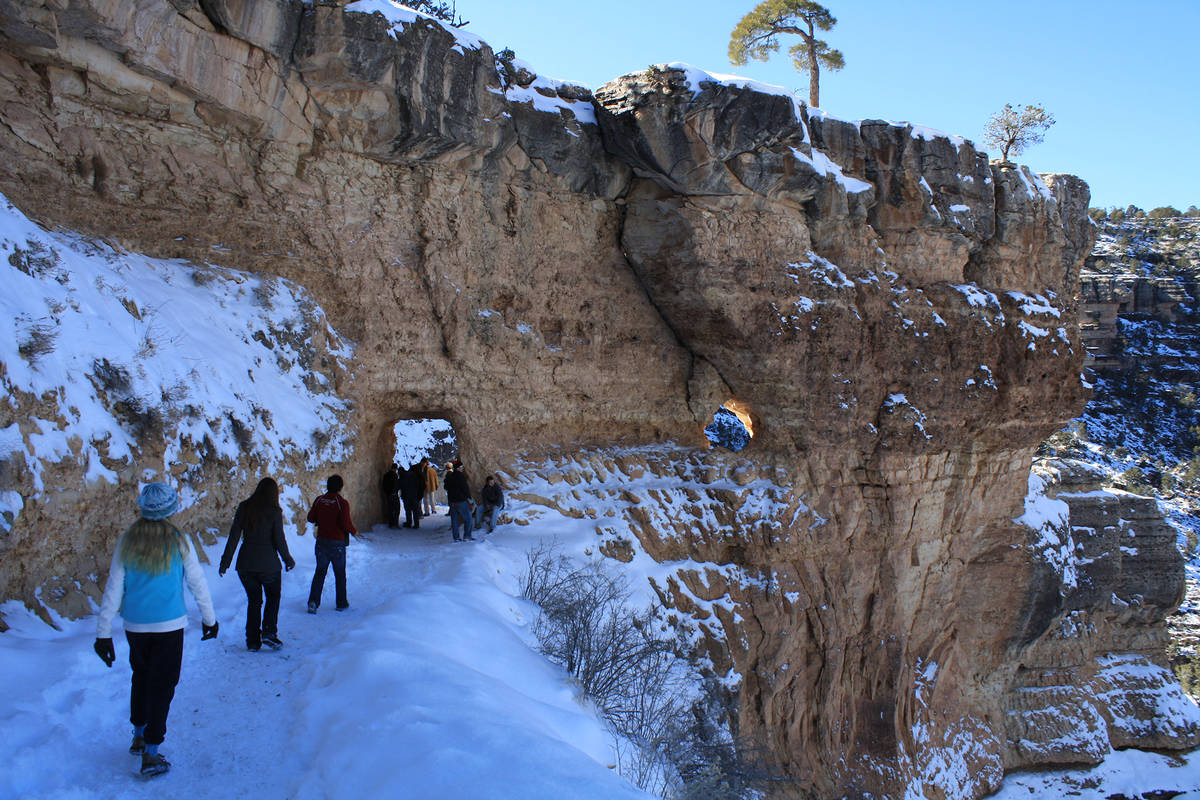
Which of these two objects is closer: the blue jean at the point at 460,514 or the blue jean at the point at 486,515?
the blue jean at the point at 460,514

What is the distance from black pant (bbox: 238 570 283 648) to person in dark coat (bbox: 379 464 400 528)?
22.5 feet

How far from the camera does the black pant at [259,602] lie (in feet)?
19.4

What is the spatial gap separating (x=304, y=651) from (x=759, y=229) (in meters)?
11.1

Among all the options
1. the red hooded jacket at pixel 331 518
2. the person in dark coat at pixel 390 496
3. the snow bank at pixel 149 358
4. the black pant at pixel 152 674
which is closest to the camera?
the black pant at pixel 152 674

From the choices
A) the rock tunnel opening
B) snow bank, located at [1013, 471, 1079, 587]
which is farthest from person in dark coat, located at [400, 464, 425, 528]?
the rock tunnel opening

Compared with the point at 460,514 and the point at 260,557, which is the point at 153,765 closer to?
the point at 260,557

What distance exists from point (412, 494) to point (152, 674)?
9258 mm

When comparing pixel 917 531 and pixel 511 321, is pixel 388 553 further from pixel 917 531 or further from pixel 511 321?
pixel 917 531

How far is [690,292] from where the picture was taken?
46.5ft

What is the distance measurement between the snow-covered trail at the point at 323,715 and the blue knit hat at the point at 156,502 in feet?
4.10

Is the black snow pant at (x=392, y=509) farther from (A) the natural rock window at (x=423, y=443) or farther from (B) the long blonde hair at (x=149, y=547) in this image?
(A) the natural rock window at (x=423, y=443)

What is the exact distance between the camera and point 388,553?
1045cm

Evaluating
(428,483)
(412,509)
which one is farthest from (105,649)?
(428,483)

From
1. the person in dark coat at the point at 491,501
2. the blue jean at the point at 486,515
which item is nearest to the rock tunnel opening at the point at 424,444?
the blue jean at the point at 486,515
